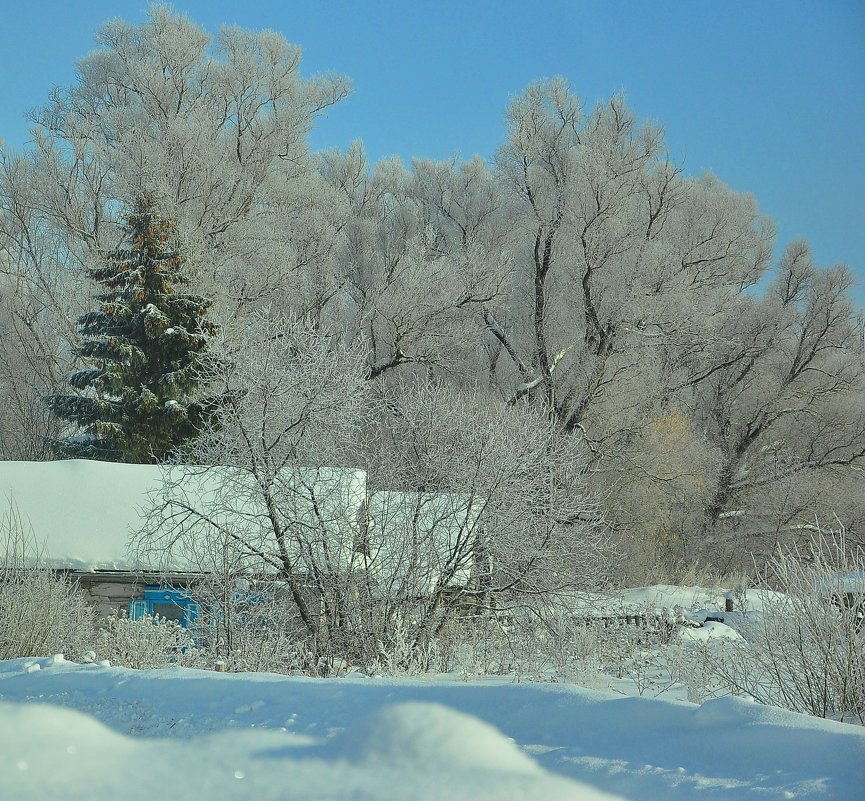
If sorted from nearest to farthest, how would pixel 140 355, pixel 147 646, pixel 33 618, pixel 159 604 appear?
pixel 147 646, pixel 33 618, pixel 159 604, pixel 140 355

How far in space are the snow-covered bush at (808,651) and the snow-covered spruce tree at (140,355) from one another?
1480 centimetres

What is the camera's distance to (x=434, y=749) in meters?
3.95

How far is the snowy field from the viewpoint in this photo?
3775mm

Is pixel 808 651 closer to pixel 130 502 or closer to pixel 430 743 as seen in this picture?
pixel 430 743

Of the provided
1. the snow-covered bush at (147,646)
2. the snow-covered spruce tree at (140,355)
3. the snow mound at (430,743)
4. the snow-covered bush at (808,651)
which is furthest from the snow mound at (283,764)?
the snow-covered spruce tree at (140,355)

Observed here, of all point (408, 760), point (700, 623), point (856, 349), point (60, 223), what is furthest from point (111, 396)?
point (856, 349)

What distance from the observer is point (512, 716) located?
4.64 metres

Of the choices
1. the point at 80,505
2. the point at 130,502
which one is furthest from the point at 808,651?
the point at 80,505

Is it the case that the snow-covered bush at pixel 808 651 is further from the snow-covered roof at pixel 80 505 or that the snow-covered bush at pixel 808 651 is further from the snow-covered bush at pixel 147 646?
the snow-covered roof at pixel 80 505

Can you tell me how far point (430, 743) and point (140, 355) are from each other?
60.9 feet

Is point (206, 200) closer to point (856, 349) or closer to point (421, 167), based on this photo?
point (421, 167)

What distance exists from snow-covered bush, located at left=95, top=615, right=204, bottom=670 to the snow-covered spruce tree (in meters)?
11.0

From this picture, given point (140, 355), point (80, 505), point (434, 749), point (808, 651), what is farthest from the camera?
point (140, 355)

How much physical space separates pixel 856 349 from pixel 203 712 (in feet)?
92.7
